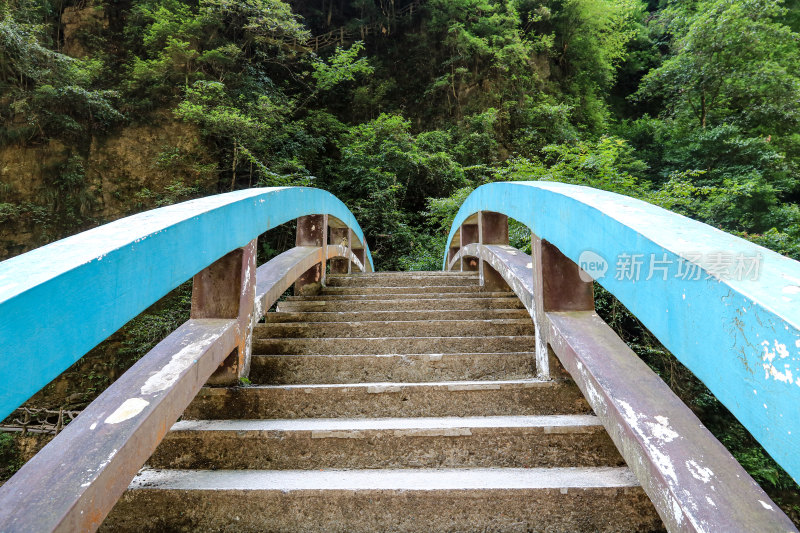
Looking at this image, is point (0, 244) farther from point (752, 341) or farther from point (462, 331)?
point (752, 341)

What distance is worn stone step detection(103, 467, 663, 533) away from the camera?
0.96 m

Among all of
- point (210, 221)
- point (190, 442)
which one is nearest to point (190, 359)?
point (190, 442)

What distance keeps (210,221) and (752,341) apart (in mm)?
1241

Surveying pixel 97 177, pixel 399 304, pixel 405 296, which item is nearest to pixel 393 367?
pixel 399 304

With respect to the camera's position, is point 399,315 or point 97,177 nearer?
point 399,315

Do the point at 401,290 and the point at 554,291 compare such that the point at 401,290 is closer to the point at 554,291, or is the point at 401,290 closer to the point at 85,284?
the point at 554,291

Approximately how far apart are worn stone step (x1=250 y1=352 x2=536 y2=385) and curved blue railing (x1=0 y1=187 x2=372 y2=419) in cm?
63

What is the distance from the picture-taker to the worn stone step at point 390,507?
0.96 metres

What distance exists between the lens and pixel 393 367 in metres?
1.67

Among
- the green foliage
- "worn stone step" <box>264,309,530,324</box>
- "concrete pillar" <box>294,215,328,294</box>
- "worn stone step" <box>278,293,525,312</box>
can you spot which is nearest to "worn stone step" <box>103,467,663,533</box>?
"worn stone step" <box>264,309,530,324</box>

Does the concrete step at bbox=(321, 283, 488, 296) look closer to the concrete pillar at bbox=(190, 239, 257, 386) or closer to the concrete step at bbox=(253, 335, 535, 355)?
the concrete step at bbox=(253, 335, 535, 355)

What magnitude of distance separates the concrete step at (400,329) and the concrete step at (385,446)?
818mm

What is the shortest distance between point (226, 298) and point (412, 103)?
1376 cm

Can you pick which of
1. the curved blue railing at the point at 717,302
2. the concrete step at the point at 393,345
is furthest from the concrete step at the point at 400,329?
the curved blue railing at the point at 717,302
